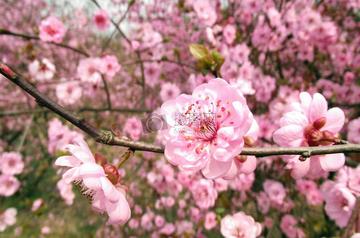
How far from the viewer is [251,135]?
1.22 metres

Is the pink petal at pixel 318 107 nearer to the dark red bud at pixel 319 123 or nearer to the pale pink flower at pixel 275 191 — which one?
the dark red bud at pixel 319 123

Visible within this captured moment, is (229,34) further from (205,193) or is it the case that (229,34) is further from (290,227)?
(290,227)

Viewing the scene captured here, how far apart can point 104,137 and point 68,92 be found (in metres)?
3.67

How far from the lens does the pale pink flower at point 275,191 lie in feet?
12.3

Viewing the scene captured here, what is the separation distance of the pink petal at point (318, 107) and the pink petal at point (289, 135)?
0.09 m

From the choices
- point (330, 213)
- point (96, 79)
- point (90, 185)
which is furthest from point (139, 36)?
point (90, 185)

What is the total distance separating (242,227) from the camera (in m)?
1.83

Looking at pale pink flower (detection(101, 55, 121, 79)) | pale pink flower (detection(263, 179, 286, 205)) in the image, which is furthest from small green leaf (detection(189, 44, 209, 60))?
pale pink flower (detection(263, 179, 286, 205))

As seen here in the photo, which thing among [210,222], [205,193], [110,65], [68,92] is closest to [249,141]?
[205,193]

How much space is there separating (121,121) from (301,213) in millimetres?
3600

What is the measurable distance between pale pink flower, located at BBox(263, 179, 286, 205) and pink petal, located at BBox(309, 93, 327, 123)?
2656 millimetres

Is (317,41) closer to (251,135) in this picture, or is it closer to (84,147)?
(251,135)

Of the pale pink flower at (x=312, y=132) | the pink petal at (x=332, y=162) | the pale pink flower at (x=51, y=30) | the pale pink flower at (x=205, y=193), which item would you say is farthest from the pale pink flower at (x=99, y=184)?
the pale pink flower at (x=51, y=30)

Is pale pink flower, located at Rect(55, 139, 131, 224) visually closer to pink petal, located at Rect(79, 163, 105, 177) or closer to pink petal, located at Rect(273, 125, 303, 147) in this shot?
pink petal, located at Rect(79, 163, 105, 177)
